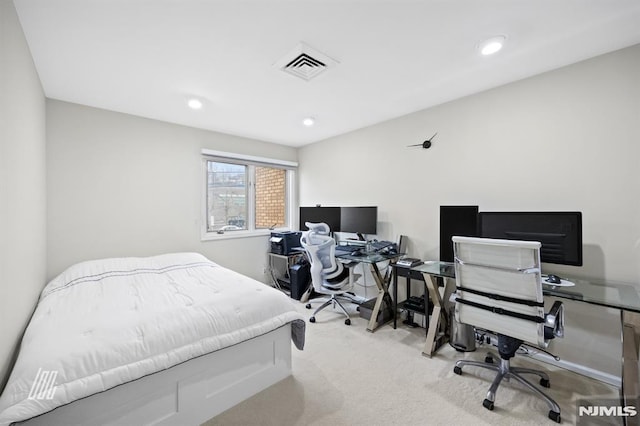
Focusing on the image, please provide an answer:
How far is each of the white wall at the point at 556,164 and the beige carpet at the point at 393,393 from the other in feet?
2.23

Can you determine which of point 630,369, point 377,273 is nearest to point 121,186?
point 377,273

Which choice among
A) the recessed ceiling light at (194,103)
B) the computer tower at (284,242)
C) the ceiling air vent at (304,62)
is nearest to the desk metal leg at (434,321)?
the ceiling air vent at (304,62)

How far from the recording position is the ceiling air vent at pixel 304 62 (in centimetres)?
192

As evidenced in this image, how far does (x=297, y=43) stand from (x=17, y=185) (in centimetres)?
198

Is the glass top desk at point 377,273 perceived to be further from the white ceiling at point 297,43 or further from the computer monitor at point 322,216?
the white ceiling at point 297,43

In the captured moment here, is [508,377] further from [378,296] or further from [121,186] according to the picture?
[121,186]

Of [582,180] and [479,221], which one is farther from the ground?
[582,180]

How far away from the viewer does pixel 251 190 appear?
14.0 feet

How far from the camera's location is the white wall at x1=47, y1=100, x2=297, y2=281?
8.93 ft

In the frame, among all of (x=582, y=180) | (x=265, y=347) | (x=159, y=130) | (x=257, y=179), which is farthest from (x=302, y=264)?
(x=582, y=180)

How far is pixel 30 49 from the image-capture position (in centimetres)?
185

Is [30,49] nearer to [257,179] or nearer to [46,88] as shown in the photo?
[46,88]

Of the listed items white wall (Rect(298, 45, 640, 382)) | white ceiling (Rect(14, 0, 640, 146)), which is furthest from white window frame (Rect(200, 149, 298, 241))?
white wall (Rect(298, 45, 640, 382))

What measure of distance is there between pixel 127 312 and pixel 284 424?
47.4 inches
